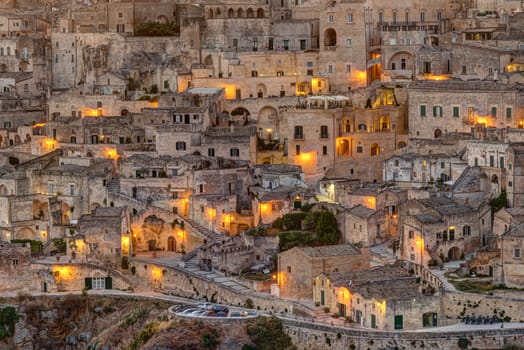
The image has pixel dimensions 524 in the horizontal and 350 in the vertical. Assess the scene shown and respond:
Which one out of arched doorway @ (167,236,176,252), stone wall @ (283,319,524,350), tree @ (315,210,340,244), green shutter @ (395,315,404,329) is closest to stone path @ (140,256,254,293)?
arched doorway @ (167,236,176,252)

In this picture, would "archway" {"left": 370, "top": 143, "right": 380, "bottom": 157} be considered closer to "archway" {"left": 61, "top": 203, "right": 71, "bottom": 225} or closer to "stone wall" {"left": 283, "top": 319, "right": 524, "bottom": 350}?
"archway" {"left": 61, "top": 203, "right": 71, "bottom": 225}

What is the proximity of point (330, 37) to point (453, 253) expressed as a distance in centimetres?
2152

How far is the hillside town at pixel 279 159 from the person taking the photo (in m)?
64.7

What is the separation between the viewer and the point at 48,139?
8112 centimetres

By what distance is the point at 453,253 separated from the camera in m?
66.6

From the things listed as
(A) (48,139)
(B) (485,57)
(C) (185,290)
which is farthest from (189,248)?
(B) (485,57)

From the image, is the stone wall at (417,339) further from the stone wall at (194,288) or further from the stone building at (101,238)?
the stone building at (101,238)

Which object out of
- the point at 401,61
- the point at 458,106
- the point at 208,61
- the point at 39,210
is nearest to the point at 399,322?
the point at 458,106

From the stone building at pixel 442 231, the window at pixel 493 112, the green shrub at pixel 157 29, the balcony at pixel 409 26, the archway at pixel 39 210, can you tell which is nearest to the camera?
the stone building at pixel 442 231

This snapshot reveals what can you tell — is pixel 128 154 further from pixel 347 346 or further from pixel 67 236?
pixel 347 346

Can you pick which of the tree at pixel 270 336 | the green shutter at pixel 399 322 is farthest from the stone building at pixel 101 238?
the green shutter at pixel 399 322

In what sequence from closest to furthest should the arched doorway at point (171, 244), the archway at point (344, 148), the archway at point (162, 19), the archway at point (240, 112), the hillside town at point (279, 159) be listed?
the hillside town at point (279, 159), the arched doorway at point (171, 244), the archway at point (344, 148), the archway at point (240, 112), the archway at point (162, 19)

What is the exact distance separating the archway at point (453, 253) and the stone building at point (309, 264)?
3437mm

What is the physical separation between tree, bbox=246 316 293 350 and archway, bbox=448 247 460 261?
789cm
